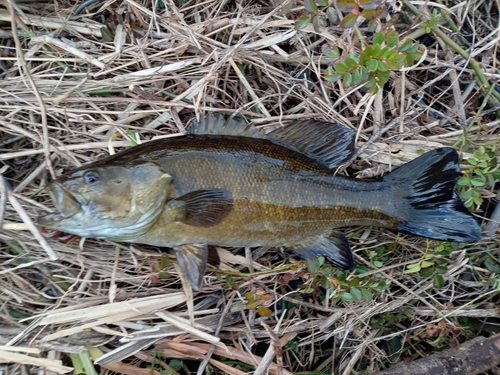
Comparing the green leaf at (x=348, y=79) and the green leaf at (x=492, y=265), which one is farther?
the green leaf at (x=492, y=265)

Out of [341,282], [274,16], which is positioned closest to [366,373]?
[341,282]

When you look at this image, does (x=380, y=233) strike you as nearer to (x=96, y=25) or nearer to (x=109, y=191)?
(x=109, y=191)

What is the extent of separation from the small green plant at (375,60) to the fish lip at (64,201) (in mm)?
1584

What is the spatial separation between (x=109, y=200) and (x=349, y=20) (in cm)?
166

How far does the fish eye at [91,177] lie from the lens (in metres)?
2.47

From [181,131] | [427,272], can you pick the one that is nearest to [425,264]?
[427,272]

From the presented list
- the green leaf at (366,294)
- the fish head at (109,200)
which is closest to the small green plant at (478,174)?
the green leaf at (366,294)

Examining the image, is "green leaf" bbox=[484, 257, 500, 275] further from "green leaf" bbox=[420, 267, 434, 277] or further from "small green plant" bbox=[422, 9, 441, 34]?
"small green plant" bbox=[422, 9, 441, 34]

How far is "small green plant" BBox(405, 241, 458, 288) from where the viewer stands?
289 centimetres

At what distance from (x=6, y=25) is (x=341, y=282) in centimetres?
275

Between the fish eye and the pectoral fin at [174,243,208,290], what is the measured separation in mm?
610

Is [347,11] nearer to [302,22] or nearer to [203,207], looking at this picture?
[302,22]

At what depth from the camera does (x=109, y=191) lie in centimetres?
248

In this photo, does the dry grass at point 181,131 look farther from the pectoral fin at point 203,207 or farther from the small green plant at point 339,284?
the pectoral fin at point 203,207
